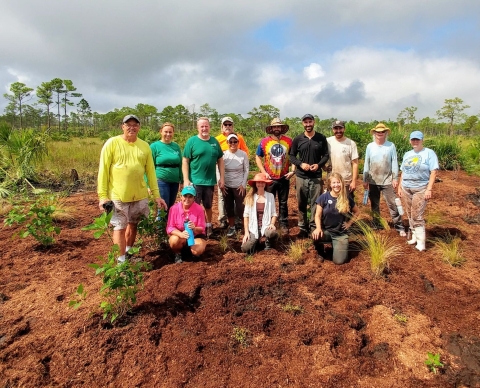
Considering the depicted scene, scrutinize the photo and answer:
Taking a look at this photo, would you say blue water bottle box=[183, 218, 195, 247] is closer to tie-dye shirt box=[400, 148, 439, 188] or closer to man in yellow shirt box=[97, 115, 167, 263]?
man in yellow shirt box=[97, 115, 167, 263]

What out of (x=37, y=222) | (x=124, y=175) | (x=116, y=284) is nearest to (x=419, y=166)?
(x=124, y=175)

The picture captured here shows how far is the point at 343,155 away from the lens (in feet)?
14.6

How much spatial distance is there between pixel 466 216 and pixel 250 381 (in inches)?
219

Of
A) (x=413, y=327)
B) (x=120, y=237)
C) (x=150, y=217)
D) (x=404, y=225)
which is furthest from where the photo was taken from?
(x=404, y=225)

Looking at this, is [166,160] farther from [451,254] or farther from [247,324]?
[451,254]

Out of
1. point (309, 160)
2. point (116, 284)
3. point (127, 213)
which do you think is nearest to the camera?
point (116, 284)

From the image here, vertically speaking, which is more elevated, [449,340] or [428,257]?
[428,257]

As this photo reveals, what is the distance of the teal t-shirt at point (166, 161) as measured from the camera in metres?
4.11

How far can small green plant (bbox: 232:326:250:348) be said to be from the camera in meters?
2.60

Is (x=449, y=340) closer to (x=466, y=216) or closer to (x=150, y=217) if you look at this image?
(x=150, y=217)

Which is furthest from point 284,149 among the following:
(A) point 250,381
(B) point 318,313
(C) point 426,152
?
(A) point 250,381

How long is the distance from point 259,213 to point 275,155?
91 cm

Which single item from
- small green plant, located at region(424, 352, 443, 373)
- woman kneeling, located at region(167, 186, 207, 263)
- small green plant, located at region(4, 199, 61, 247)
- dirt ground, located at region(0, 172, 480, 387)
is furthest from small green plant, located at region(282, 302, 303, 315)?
small green plant, located at region(4, 199, 61, 247)

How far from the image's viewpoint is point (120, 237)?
3480mm
